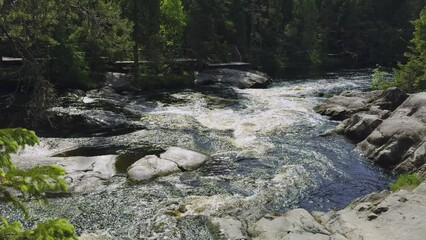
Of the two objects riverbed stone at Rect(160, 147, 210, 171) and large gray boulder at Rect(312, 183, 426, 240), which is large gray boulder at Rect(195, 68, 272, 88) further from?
large gray boulder at Rect(312, 183, 426, 240)

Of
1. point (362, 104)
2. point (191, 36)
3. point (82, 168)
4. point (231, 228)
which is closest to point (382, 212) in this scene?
point (231, 228)

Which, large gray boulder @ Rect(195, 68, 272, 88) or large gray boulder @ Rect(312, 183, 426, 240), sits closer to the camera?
large gray boulder @ Rect(312, 183, 426, 240)

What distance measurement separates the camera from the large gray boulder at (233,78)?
42.0m

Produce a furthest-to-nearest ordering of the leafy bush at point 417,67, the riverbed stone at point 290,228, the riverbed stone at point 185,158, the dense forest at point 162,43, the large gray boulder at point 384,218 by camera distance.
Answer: the leafy bush at point 417,67 → the riverbed stone at point 185,158 → the riverbed stone at point 290,228 → the large gray boulder at point 384,218 → the dense forest at point 162,43

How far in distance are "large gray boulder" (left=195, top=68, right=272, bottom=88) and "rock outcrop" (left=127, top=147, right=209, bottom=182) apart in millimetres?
24268

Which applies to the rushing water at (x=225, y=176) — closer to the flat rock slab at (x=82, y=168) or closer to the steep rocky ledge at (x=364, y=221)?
the flat rock slab at (x=82, y=168)

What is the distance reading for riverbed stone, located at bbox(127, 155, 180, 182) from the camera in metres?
15.7

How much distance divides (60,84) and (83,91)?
2.18m

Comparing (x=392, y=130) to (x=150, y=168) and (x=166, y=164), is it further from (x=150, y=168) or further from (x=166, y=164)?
(x=150, y=168)

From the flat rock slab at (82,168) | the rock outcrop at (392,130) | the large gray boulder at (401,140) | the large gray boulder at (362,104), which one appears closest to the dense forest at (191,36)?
the large gray boulder at (362,104)

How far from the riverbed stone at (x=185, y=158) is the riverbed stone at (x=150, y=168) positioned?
1.12ft

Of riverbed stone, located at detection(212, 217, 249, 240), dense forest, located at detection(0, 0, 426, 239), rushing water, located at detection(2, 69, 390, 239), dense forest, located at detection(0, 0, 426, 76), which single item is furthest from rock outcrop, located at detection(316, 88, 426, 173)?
dense forest, located at detection(0, 0, 426, 76)

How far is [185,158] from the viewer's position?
1762cm

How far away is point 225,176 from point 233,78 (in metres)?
27.9
